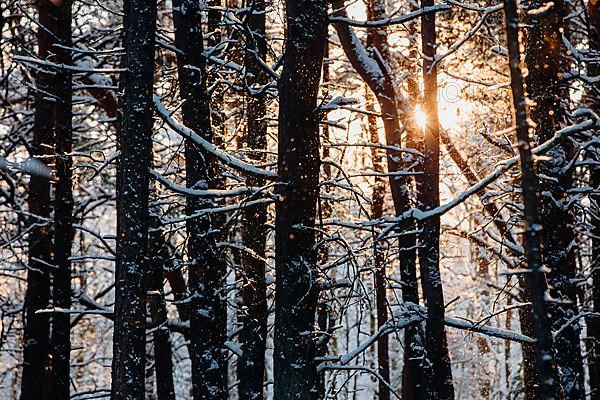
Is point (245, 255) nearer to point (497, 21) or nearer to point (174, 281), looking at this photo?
point (174, 281)

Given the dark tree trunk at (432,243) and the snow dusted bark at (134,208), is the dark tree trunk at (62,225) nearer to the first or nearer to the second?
the snow dusted bark at (134,208)

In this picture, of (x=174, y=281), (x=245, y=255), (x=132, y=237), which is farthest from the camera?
(x=174, y=281)

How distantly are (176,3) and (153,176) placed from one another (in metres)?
3.19

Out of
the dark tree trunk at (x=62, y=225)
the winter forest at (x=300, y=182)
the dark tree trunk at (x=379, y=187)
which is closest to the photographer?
the winter forest at (x=300, y=182)

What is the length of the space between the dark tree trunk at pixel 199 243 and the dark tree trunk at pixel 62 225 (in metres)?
3.14

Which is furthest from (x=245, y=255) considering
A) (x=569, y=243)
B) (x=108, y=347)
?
(x=108, y=347)

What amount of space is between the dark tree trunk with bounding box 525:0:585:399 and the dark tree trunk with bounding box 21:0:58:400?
26.4 ft

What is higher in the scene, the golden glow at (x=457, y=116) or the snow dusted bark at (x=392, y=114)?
the golden glow at (x=457, y=116)

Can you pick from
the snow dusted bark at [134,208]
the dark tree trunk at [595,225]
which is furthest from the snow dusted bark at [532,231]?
the dark tree trunk at [595,225]

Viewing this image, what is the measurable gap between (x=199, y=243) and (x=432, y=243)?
3456 millimetres

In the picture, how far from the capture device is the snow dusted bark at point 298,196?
6.66 m

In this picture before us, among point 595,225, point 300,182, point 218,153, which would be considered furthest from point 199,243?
point 595,225

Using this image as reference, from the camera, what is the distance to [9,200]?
13797 millimetres

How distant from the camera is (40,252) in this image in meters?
13.0
